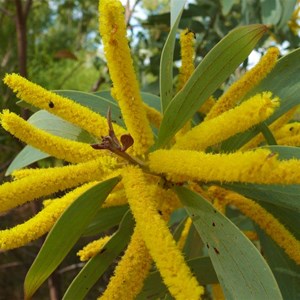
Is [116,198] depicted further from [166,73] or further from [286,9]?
[286,9]

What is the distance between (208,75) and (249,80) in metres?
0.09

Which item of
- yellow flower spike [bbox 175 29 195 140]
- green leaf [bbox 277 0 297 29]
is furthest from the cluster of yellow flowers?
green leaf [bbox 277 0 297 29]

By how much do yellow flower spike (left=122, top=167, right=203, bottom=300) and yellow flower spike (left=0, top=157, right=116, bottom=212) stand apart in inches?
1.9

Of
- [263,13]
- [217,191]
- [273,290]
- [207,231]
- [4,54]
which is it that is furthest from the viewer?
[4,54]

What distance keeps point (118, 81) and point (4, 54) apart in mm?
2802

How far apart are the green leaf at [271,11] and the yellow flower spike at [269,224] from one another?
0.97 metres

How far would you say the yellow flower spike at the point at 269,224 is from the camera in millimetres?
1013

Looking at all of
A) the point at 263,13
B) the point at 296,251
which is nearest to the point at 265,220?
the point at 296,251

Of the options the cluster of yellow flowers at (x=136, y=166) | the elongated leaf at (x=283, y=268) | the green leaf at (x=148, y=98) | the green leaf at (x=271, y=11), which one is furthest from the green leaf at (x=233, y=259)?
the green leaf at (x=271, y=11)

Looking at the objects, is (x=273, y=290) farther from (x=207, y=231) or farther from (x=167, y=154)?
(x=167, y=154)

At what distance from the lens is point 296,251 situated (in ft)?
3.30

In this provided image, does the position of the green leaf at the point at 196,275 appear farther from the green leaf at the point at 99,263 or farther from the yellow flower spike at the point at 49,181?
the yellow flower spike at the point at 49,181

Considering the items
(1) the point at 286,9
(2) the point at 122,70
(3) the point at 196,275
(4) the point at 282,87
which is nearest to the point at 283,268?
(3) the point at 196,275

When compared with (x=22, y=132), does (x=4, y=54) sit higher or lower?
higher
